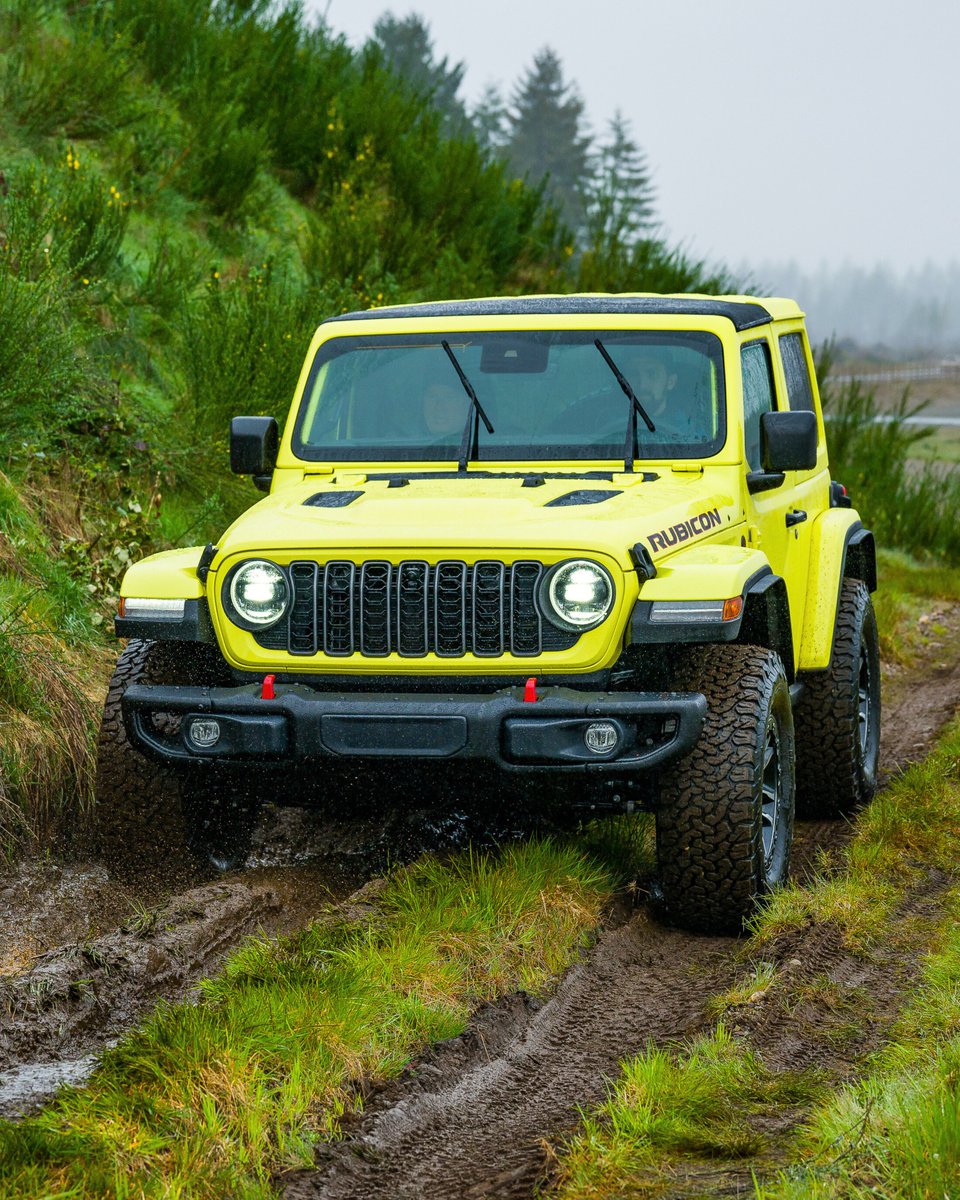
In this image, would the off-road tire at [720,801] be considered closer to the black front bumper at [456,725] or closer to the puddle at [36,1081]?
the black front bumper at [456,725]

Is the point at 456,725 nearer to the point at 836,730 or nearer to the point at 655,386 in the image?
the point at 655,386

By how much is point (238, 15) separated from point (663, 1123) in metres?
14.8

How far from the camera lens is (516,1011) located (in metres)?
4.17

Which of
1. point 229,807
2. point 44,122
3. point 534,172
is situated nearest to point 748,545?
point 229,807

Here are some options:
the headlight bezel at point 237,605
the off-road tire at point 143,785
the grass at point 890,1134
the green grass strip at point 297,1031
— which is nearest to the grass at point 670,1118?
the grass at point 890,1134

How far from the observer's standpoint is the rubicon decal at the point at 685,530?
484 cm

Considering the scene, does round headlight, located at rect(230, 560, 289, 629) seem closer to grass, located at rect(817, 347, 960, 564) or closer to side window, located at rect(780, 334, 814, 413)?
side window, located at rect(780, 334, 814, 413)

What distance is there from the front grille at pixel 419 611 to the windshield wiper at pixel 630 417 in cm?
105

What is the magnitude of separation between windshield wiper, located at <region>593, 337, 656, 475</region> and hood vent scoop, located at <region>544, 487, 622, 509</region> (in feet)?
1.28

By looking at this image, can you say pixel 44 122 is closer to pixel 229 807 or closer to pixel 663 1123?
pixel 229 807

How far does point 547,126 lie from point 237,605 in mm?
73531

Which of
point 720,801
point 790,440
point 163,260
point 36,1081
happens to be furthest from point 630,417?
point 163,260

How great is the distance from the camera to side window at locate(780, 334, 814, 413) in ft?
22.2

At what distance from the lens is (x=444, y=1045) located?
151 inches
